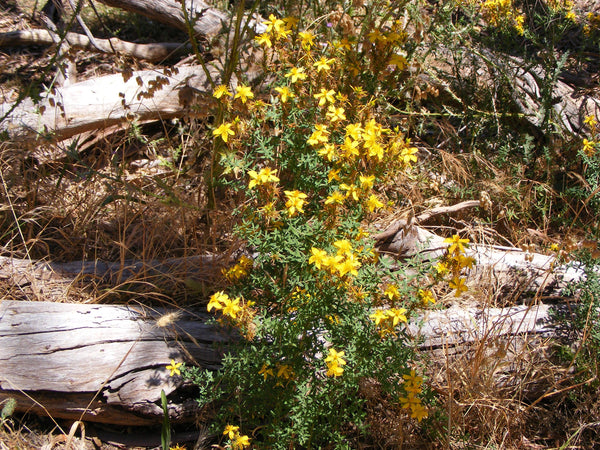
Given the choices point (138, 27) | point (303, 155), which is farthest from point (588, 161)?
point (138, 27)

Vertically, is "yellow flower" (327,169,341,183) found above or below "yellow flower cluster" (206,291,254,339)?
above

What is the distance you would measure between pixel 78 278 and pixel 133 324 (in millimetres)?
538

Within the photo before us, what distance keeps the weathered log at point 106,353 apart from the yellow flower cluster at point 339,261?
0.74m

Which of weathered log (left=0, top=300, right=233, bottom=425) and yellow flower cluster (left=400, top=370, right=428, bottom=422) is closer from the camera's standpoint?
yellow flower cluster (left=400, top=370, right=428, bottom=422)

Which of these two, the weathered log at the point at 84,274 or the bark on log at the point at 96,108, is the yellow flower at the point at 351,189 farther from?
the bark on log at the point at 96,108

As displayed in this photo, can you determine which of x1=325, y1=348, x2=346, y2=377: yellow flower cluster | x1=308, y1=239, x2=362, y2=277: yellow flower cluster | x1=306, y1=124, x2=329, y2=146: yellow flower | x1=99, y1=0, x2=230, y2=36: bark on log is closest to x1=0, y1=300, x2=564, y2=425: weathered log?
x1=325, y1=348, x2=346, y2=377: yellow flower cluster

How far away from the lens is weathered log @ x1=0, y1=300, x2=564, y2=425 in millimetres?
2318

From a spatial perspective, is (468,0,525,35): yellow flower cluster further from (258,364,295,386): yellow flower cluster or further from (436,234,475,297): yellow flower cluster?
(258,364,295,386): yellow flower cluster

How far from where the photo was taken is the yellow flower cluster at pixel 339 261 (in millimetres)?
1634

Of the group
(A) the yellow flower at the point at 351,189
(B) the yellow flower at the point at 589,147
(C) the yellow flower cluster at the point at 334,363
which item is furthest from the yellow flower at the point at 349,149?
(B) the yellow flower at the point at 589,147

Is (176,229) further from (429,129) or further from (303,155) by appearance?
(429,129)

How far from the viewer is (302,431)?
1.96 meters

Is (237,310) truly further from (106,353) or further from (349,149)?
(106,353)

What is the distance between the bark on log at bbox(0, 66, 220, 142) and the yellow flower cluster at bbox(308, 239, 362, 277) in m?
2.00
